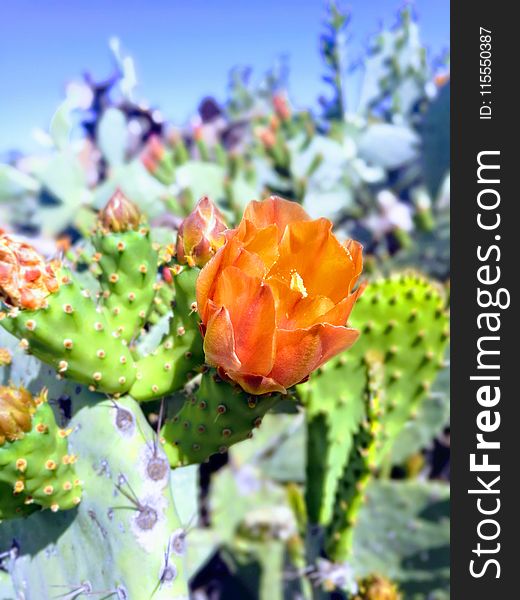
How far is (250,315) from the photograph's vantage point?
767 millimetres

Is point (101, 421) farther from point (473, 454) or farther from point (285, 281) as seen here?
point (473, 454)

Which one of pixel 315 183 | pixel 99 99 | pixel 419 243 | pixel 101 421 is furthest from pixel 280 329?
pixel 99 99

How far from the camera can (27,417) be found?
850mm

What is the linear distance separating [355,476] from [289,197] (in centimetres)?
156

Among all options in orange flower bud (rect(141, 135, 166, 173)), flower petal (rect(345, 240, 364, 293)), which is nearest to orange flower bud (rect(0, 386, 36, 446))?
flower petal (rect(345, 240, 364, 293))

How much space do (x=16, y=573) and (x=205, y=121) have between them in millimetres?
2662

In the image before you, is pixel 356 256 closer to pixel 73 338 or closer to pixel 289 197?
pixel 73 338

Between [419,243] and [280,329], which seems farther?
[419,243]

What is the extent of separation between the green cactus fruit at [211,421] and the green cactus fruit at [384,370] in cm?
60

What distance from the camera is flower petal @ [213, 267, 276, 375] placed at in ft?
2.50

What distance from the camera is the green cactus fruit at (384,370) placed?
5.08 feet

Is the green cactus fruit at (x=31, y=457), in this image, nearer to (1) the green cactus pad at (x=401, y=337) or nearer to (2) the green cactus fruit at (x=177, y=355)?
(2) the green cactus fruit at (x=177, y=355)

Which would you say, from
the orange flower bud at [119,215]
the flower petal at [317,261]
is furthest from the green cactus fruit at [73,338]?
the flower petal at [317,261]

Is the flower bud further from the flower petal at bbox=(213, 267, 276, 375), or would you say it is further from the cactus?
the cactus
